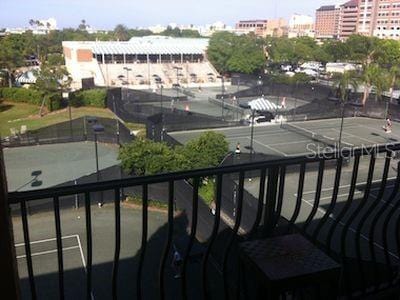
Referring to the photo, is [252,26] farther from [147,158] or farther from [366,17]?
[147,158]

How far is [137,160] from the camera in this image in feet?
53.0

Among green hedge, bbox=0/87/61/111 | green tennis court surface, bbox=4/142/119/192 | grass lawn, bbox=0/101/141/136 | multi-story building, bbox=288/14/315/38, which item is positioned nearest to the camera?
green tennis court surface, bbox=4/142/119/192

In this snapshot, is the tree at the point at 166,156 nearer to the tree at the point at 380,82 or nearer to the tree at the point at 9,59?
the tree at the point at 380,82

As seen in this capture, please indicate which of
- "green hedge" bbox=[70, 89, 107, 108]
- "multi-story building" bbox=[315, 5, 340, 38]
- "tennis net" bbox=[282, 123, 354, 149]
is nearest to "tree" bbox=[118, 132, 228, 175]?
"tennis net" bbox=[282, 123, 354, 149]

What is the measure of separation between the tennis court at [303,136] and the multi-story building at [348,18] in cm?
7589

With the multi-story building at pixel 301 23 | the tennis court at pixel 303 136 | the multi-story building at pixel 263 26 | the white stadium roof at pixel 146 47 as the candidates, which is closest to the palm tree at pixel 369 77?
the tennis court at pixel 303 136

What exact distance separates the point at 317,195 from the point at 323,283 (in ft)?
2.27

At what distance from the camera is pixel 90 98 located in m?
36.6

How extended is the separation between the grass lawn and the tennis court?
7.54 meters

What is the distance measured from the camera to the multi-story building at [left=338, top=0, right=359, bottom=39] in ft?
328

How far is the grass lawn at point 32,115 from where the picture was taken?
30.9 meters

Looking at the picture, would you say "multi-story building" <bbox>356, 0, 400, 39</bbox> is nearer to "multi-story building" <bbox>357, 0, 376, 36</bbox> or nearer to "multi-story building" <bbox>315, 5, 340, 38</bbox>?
"multi-story building" <bbox>357, 0, 376, 36</bbox>

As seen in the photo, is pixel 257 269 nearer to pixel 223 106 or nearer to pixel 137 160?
pixel 137 160

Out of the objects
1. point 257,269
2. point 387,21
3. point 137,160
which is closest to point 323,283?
point 257,269
